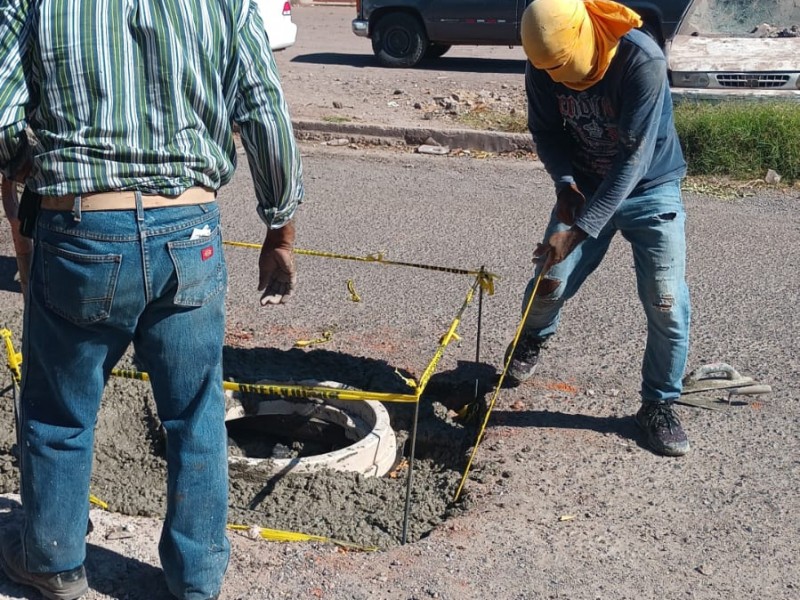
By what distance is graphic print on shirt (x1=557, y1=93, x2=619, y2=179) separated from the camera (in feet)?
13.1

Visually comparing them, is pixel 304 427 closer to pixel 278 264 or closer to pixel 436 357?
pixel 436 357

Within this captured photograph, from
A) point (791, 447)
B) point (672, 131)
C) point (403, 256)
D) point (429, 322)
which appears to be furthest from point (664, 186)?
point (403, 256)

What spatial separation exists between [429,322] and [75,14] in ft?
11.3

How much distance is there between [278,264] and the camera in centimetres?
308

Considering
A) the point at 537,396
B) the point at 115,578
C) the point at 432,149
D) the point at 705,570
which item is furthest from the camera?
the point at 432,149

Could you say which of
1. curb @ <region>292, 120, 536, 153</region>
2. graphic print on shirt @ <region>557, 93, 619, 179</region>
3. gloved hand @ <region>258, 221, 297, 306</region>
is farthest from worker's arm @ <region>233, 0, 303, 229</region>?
curb @ <region>292, 120, 536, 153</region>

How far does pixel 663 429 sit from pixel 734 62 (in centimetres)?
659

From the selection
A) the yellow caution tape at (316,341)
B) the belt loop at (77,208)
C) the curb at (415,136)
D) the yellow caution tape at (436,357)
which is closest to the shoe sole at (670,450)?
the yellow caution tape at (436,357)

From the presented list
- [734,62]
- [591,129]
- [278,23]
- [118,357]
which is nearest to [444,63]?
[278,23]

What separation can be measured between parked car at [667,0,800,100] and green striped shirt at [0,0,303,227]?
25.8ft

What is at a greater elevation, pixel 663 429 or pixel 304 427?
pixel 663 429

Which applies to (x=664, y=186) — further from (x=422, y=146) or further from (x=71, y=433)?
(x=422, y=146)

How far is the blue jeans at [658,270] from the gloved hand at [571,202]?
0.07 m

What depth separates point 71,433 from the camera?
9.24 feet
